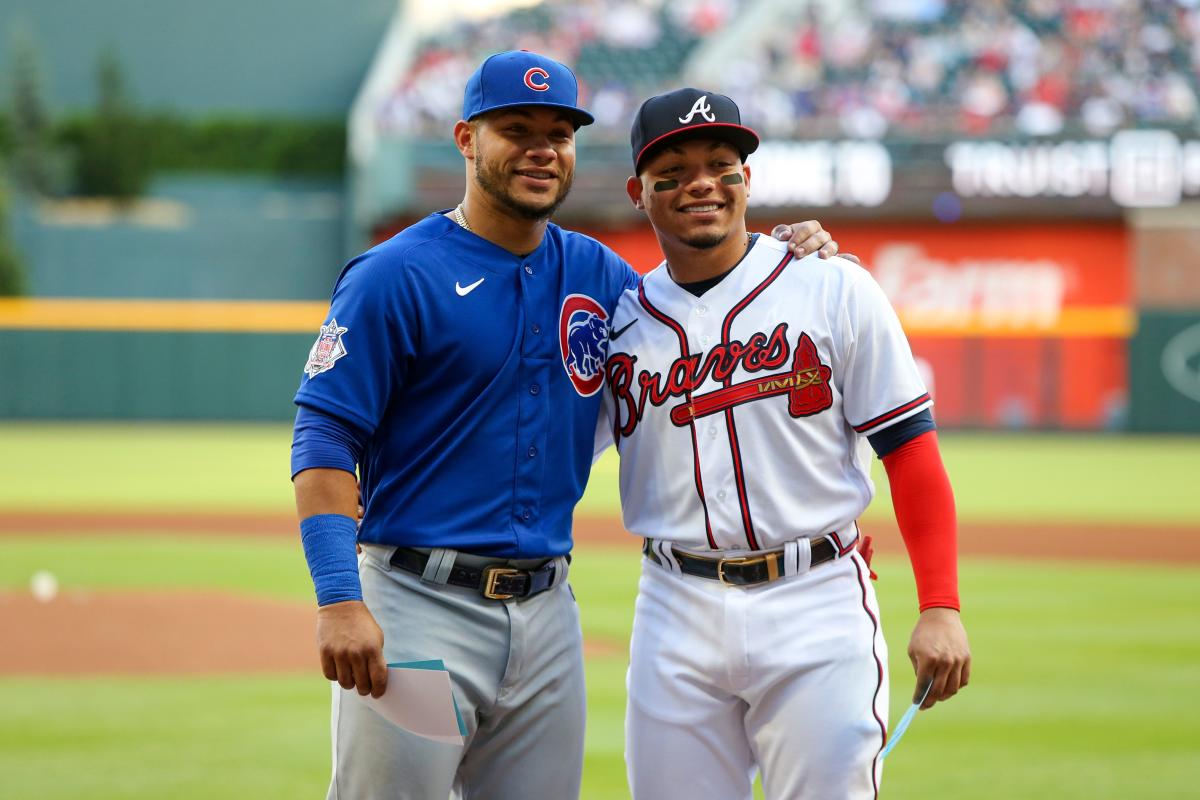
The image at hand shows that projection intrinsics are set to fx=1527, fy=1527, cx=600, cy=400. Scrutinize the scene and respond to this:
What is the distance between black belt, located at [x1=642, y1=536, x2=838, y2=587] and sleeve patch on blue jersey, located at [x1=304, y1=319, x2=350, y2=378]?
846 millimetres

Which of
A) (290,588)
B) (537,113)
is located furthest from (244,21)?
(537,113)

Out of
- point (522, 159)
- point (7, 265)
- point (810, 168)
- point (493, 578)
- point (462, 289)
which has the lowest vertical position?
point (493, 578)

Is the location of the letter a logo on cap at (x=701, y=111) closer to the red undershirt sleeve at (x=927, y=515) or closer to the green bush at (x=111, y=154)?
the red undershirt sleeve at (x=927, y=515)

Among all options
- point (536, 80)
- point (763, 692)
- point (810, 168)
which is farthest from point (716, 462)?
point (810, 168)

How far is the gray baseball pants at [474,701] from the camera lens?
3.00 metres

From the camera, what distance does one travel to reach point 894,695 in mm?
6312

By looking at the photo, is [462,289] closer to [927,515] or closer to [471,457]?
[471,457]

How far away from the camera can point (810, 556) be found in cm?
317

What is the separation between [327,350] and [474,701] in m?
0.77

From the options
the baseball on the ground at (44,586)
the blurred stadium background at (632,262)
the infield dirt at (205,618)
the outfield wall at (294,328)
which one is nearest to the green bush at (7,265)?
the blurred stadium background at (632,262)

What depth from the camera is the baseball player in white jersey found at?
308 centimetres

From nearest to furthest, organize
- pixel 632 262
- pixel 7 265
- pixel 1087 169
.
A: pixel 1087 169, pixel 632 262, pixel 7 265

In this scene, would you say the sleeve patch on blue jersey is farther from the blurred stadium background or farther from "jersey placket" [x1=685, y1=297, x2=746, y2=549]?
the blurred stadium background

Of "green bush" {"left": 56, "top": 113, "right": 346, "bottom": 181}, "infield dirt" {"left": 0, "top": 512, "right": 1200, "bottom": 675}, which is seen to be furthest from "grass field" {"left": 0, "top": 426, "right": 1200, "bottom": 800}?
"green bush" {"left": 56, "top": 113, "right": 346, "bottom": 181}
